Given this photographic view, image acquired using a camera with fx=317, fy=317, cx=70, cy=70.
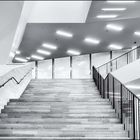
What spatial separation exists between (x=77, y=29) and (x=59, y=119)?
350 inches

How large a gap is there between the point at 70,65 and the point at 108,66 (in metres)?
3.42

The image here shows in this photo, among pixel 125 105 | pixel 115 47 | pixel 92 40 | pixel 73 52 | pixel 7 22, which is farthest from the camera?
pixel 73 52

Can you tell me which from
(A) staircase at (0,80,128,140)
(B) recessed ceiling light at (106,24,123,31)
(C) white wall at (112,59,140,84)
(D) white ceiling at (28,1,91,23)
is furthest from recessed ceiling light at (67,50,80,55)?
(A) staircase at (0,80,128,140)

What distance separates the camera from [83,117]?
8383 millimetres

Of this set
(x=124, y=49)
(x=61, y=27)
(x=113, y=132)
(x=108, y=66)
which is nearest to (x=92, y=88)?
(x=61, y=27)

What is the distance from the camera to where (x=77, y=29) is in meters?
16.3

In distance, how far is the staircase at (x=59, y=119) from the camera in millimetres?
7168

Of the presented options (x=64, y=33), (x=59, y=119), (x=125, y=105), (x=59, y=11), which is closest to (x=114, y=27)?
(x=64, y=33)

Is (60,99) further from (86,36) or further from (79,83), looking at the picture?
(86,36)

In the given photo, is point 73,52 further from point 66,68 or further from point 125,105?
point 125,105

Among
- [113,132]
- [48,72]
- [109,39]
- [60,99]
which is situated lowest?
[113,132]

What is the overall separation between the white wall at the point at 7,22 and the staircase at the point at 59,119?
273 cm

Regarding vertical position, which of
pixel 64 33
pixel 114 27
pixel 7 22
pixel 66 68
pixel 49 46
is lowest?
pixel 66 68

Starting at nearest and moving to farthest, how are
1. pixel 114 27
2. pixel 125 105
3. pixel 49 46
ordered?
pixel 125 105 → pixel 114 27 → pixel 49 46
